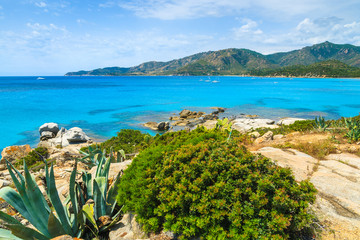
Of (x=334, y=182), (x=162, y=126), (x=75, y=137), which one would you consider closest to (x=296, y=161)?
(x=334, y=182)

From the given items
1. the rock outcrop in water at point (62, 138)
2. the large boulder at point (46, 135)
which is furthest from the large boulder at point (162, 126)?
the large boulder at point (46, 135)

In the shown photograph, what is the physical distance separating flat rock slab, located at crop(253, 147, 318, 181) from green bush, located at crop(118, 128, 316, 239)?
221 centimetres

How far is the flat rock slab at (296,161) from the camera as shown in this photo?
18.3ft

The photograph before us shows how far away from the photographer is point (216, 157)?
4.00 metres

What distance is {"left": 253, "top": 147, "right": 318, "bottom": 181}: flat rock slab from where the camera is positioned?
18.3ft

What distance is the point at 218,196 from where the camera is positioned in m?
3.42

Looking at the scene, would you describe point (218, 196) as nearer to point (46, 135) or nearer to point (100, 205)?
point (100, 205)

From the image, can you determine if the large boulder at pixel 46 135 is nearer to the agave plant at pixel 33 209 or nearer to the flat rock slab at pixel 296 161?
the agave plant at pixel 33 209

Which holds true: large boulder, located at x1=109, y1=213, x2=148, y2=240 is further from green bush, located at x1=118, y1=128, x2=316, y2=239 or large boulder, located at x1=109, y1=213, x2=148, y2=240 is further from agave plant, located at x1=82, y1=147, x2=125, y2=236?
green bush, located at x1=118, y1=128, x2=316, y2=239

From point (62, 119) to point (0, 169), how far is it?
23.9 meters

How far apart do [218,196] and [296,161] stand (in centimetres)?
424

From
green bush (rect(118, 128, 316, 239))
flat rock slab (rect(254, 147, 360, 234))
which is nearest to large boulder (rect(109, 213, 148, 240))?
green bush (rect(118, 128, 316, 239))

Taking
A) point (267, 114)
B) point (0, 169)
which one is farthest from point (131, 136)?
point (267, 114)

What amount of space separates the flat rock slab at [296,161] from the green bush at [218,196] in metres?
2.21
